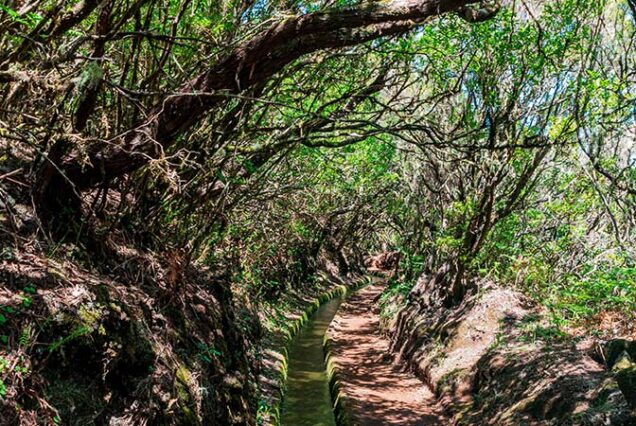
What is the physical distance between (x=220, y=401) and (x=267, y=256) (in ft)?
37.2

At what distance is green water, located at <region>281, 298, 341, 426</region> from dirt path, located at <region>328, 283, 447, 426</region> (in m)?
0.46

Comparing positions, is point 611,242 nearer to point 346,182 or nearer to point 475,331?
point 475,331

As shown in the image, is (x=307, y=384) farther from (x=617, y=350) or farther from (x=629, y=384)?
(x=629, y=384)

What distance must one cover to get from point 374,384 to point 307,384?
1557mm

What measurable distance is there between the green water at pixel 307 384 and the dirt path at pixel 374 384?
46 centimetres

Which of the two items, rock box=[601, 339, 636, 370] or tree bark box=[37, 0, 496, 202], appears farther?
rock box=[601, 339, 636, 370]

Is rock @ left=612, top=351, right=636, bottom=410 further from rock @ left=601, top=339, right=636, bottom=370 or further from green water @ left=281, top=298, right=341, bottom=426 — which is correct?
green water @ left=281, top=298, right=341, bottom=426

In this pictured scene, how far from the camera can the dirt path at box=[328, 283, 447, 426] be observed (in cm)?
945

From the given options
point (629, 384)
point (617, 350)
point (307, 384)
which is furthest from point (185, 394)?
point (307, 384)

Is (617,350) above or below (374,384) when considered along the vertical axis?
above

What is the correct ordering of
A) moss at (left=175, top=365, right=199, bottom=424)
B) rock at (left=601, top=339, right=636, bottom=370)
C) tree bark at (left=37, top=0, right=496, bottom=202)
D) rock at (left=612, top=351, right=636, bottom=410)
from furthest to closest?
1. rock at (left=601, top=339, right=636, bottom=370)
2. rock at (left=612, top=351, right=636, bottom=410)
3. moss at (left=175, top=365, right=199, bottom=424)
4. tree bark at (left=37, top=0, right=496, bottom=202)

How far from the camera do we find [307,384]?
11.7 m

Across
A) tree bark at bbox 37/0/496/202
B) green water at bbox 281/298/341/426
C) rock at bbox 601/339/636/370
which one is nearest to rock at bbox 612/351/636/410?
rock at bbox 601/339/636/370

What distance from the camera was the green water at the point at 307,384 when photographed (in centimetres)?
959
